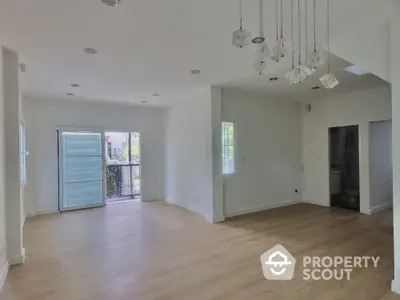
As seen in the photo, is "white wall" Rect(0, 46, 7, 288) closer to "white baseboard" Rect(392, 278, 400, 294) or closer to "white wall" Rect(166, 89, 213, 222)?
"white wall" Rect(166, 89, 213, 222)

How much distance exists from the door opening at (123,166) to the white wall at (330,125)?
4.69 m

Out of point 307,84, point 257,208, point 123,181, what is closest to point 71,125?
point 123,181

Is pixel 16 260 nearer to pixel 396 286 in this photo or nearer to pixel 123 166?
pixel 396 286

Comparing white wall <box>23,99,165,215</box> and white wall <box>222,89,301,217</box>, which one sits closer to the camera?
white wall <box>222,89,301,217</box>

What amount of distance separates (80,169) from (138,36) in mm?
4636

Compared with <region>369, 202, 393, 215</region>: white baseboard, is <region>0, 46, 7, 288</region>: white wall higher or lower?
higher

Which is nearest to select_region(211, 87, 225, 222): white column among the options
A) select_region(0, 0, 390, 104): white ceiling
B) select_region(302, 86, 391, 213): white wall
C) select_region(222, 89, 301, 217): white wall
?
select_region(222, 89, 301, 217): white wall

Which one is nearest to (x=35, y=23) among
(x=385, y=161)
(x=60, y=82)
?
(x=60, y=82)

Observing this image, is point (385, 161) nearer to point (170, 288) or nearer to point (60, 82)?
point (170, 288)

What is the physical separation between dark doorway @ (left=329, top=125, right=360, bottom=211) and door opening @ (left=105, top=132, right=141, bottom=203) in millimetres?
5181

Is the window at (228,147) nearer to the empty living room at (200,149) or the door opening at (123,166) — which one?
the empty living room at (200,149)

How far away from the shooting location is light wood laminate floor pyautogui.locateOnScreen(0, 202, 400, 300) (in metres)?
2.64

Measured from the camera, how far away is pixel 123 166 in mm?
8258

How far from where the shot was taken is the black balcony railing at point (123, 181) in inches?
319
